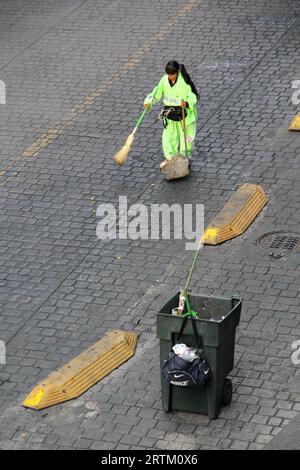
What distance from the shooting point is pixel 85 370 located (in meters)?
13.5

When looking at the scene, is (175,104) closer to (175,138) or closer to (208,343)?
(175,138)

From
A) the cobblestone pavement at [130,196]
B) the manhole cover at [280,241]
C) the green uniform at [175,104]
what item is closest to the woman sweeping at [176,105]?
the green uniform at [175,104]

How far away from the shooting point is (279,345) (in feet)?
45.0

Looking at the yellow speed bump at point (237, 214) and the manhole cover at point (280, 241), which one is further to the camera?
the yellow speed bump at point (237, 214)

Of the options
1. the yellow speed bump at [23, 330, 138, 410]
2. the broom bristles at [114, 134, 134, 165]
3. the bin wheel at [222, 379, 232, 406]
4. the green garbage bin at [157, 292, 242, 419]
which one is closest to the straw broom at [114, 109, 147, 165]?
the broom bristles at [114, 134, 134, 165]

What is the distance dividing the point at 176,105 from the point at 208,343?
17.5 feet

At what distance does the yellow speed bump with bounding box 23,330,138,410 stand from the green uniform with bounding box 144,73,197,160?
3869 millimetres

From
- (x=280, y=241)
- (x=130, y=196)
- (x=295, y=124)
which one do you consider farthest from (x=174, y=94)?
(x=280, y=241)

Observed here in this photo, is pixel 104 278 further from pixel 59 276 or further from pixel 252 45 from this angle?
pixel 252 45

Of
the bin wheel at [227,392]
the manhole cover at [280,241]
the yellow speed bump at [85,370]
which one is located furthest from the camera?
the manhole cover at [280,241]

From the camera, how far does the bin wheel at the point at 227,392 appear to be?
12703 mm

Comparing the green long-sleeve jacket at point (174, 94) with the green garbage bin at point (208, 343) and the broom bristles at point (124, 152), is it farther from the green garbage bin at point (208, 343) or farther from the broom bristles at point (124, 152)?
the green garbage bin at point (208, 343)
